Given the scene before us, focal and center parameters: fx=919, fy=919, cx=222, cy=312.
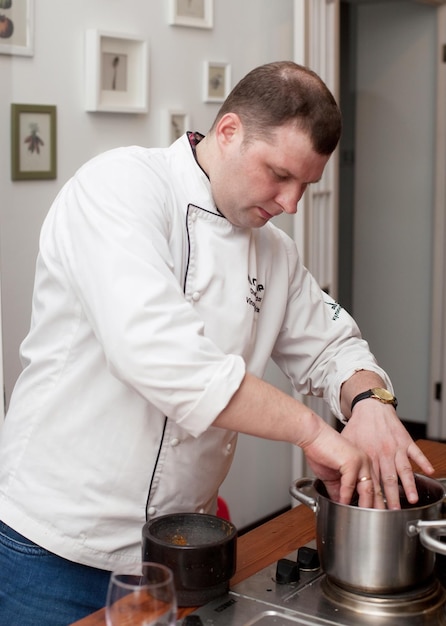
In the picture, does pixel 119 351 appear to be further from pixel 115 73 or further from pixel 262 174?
pixel 115 73

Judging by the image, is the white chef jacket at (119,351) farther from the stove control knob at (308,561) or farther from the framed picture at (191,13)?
the framed picture at (191,13)

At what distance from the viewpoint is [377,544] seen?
49.6 inches

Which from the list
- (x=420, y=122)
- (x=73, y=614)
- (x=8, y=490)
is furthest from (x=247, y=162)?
(x=420, y=122)

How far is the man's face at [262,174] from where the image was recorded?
1432 millimetres

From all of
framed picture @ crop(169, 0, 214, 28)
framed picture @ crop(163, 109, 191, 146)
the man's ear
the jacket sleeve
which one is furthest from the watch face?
framed picture @ crop(169, 0, 214, 28)

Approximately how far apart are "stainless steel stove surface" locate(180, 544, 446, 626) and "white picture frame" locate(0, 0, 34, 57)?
1692 millimetres

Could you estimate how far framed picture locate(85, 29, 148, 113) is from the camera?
8.84 feet

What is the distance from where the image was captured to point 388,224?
5199 mm

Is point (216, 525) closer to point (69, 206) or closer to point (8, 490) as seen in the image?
point (8, 490)

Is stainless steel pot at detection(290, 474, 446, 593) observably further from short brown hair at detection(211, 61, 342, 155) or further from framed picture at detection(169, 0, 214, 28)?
framed picture at detection(169, 0, 214, 28)

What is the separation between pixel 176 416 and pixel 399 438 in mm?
434

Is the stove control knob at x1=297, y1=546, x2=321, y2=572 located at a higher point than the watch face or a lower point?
lower

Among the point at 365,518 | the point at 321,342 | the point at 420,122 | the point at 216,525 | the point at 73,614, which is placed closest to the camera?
the point at 365,518

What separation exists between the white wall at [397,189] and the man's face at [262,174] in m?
3.64
